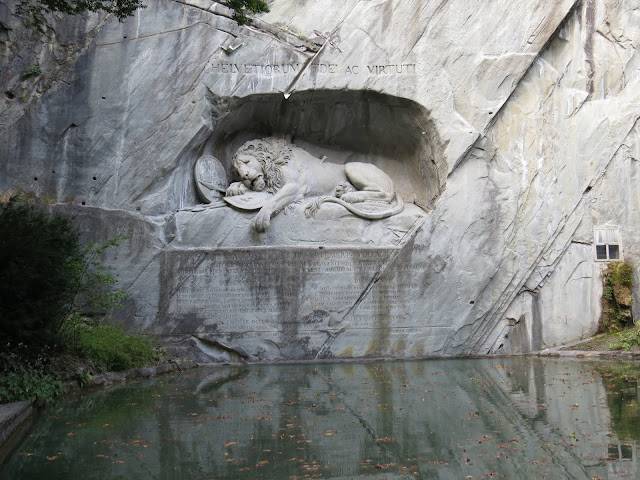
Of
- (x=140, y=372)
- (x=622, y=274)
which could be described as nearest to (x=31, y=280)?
(x=140, y=372)

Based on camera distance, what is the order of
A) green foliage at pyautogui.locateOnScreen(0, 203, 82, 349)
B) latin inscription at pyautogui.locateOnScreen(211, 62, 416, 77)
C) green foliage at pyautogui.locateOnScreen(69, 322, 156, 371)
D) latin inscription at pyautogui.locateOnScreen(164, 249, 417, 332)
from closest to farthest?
green foliage at pyautogui.locateOnScreen(0, 203, 82, 349)
green foliage at pyautogui.locateOnScreen(69, 322, 156, 371)
latin inscription at pyautogui.locateOnScreen(164, 249, 417, 332)
latin inscription at pyautogui.locateOnScreen(211, 62, 416, 77)

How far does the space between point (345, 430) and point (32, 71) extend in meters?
9.19

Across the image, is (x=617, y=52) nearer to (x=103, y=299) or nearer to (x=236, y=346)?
(x=236, y=346)

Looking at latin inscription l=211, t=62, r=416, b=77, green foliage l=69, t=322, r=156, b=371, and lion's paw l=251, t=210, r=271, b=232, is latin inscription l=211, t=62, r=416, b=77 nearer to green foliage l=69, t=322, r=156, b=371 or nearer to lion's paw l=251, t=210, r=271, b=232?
lion's paw l=251, t=210, r=271, b=232

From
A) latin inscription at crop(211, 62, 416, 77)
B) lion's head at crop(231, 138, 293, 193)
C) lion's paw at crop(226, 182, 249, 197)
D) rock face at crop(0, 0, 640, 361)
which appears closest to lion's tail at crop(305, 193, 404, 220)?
rock face at crop(0, 0, 640, 361)

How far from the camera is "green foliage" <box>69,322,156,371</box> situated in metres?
8.42

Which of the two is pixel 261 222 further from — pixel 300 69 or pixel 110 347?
pixel 110 347

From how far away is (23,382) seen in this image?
256 inches

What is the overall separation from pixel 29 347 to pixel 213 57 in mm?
6530

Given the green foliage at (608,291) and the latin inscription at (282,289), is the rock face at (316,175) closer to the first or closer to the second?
the latin inscription at (282,289)

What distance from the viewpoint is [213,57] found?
39.4ft

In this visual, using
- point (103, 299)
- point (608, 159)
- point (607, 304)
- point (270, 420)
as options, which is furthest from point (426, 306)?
point (270, 420)

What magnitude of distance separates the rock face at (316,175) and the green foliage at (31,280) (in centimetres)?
370

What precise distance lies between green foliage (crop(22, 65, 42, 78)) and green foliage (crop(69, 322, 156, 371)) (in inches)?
180
